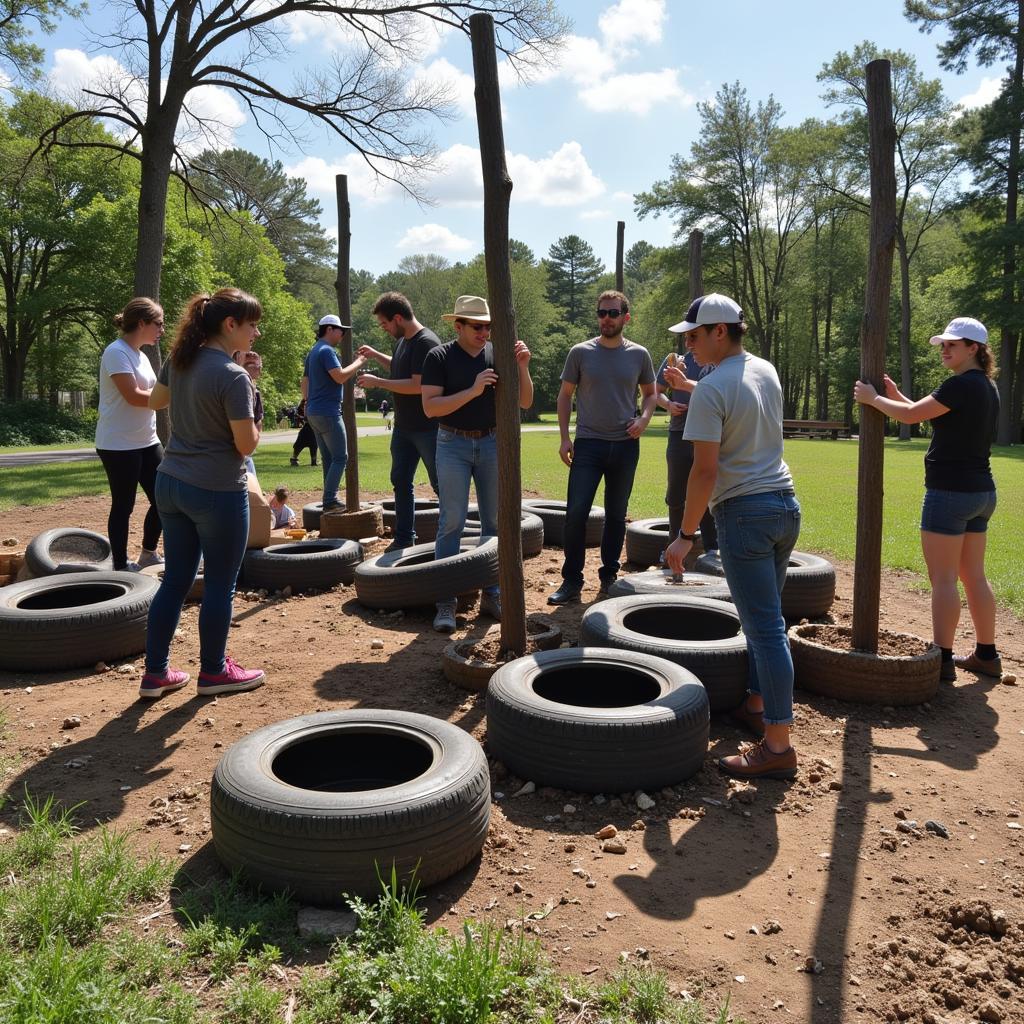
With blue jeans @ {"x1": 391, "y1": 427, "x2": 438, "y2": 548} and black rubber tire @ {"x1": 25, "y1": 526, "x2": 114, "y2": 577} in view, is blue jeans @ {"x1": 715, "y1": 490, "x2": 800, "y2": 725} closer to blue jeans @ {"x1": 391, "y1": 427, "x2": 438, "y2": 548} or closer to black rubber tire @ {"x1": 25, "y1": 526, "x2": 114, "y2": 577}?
blue jeans @ {"x1": 391, "y1": 427, "x2": 438, "y2": 548}

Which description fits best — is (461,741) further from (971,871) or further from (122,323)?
(122,323)

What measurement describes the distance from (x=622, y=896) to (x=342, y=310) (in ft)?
24.8

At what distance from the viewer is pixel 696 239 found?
26.9 ft

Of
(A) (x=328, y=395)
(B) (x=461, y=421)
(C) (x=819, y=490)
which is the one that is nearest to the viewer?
(B) (x=461, y=421)

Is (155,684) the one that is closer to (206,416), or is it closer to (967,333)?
(206,416)

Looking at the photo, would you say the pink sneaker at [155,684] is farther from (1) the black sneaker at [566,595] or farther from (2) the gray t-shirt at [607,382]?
(2) the gray t-shirt at [607,382]

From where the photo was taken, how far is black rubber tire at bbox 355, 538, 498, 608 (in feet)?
19.1

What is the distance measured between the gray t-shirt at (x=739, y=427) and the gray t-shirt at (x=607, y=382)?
2802mm

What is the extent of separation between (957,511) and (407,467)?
4439mm

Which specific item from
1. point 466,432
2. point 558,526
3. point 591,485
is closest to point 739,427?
point 466,432

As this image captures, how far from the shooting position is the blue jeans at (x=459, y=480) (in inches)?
227

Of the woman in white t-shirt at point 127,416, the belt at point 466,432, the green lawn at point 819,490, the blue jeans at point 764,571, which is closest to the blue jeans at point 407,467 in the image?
the belt at point 466,432

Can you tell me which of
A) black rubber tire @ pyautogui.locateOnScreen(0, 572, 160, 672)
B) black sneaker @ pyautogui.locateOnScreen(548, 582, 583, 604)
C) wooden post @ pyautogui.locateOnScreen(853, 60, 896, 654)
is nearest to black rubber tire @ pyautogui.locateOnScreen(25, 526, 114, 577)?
black rubber tire @ pyautogui.locateOnScreen(0, 572, 160, 672)

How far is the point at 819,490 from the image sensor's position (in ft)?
49.2
